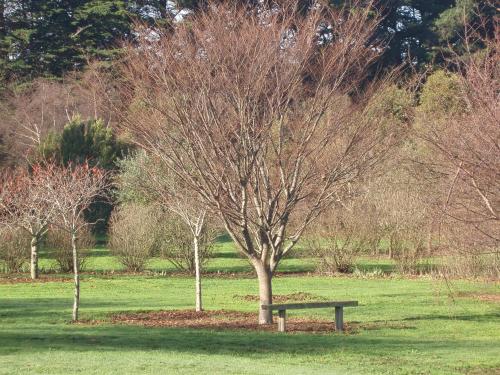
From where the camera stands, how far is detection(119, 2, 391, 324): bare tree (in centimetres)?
1781

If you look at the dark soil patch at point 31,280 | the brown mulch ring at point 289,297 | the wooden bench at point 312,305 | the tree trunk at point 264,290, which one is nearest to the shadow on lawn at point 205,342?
the wooden bench at point 312,305

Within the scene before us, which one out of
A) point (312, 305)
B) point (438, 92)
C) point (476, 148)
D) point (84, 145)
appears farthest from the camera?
point (84, 145)

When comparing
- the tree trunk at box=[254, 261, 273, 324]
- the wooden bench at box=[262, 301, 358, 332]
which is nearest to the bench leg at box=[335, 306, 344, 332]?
the wooden bench at box=[262, 301, 358, 332]

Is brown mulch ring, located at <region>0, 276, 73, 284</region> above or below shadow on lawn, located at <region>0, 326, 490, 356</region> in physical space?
above

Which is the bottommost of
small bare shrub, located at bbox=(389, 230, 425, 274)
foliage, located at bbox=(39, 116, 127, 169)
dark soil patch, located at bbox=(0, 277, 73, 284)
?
dark soil patch, located at bbox=(0, 277, 73, 284)

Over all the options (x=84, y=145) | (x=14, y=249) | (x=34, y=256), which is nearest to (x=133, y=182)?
(x=14, y=249)

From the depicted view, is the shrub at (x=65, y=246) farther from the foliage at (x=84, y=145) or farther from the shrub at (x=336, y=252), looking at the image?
the foliage at (x=84, y=145)

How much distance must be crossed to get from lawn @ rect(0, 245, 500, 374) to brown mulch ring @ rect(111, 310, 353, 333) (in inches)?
26.0

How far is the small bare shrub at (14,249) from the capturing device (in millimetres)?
33469

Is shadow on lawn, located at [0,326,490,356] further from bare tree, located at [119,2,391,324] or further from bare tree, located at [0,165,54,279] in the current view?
bare tree, located at [0,165,54,279]

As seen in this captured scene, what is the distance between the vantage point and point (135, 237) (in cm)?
3400

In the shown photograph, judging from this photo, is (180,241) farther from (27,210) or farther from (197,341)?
(197,341)

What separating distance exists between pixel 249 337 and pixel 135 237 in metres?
17.8

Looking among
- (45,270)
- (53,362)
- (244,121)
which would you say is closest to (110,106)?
(244,121)
